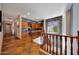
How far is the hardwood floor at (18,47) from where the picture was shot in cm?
206

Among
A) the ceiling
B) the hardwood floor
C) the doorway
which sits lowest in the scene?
the hardwood floor

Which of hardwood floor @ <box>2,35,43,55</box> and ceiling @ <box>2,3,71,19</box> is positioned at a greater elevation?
ceiling @ <box>2,3,71,19</box>

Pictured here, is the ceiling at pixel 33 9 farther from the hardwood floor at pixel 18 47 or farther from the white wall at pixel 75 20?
the hardwood floor at pixel 18 47

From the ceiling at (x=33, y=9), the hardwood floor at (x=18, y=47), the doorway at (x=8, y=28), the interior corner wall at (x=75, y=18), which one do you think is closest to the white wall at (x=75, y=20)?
the interior corner wall at (x=75, y=18)

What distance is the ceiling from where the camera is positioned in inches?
81.2

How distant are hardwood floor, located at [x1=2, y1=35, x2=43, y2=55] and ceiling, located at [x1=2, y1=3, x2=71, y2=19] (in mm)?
388

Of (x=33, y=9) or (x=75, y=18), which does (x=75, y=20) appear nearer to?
(x=75, y=18)

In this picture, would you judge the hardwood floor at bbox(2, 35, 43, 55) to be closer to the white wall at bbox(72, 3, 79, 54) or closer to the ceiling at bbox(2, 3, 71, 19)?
the ceiling at bbox(2, 3, 71, 19)

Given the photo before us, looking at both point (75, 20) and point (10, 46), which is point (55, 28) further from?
point (10, 46)

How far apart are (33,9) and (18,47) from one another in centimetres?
70

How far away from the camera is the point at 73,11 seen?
6.68 ft

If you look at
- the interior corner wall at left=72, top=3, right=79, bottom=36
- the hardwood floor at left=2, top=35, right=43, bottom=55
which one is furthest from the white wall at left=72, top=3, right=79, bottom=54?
the hardwood floor at left=2, top=35, right=43, bottom=55

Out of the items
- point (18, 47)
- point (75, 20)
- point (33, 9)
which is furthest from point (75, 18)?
point (18, 47)

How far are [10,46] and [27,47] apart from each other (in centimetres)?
29
